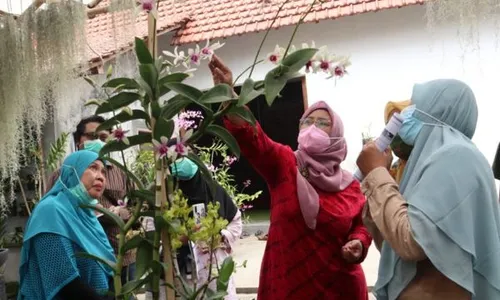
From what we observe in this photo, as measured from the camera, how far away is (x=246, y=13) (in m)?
7.09

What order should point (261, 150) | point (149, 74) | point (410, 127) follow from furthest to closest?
point (261, 150) < point (410, 127) < point (149, 74)

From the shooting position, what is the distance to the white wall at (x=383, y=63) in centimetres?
614

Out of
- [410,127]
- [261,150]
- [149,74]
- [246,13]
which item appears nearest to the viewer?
[149,74]

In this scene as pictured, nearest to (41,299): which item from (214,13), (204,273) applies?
(204,273)

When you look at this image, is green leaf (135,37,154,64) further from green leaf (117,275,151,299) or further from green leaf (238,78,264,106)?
green leaf (117,275,151,299)

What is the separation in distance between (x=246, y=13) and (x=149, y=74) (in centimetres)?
620

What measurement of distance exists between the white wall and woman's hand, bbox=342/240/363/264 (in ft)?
15.1

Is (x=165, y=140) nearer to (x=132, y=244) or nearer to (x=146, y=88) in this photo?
(x=146, y=88)

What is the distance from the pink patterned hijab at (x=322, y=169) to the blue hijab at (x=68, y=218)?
0.81 m

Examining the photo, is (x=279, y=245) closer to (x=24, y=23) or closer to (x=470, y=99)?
(x=470, y=99)

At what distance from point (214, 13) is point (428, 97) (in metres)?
6.27

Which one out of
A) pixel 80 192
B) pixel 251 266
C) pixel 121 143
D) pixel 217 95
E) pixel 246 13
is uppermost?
pixel 246 13

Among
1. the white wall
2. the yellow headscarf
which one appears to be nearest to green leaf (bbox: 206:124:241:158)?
the yellow headscarf

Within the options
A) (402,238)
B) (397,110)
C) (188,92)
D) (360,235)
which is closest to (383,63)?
(360,235)
